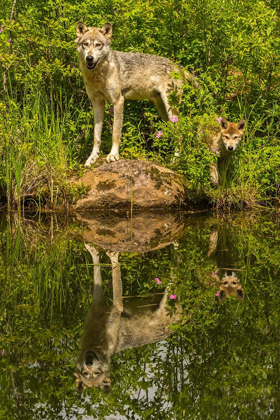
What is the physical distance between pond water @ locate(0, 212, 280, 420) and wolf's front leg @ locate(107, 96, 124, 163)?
2.44 m

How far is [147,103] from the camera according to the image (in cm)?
1152

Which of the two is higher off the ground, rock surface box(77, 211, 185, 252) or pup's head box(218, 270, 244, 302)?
pup's head box(218, 270, 244, 302)

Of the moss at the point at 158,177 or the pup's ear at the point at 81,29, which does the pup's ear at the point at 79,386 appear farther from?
the pup's ear at the point at 81,29

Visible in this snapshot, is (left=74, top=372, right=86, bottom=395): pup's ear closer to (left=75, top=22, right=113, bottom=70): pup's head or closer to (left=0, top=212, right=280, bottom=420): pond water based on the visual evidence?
(left=0, top=212, right=280, bottom=420): pond water

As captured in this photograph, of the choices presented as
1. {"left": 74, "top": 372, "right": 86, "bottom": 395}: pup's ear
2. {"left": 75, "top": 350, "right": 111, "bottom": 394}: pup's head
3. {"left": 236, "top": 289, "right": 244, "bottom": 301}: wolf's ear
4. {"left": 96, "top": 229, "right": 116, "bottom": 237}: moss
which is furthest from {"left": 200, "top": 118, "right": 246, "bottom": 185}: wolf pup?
{"left": 74, "top": 372, "right": 86, "bottom": 395}: pup's ear

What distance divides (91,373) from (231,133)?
6659mm

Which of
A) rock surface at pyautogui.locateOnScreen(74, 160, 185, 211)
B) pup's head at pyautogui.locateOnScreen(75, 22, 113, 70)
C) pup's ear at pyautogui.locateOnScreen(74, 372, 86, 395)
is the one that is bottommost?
rock surface at pyautogui.locateOnScreen(74, 160, 185, 211)

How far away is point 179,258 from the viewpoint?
21.8 feet

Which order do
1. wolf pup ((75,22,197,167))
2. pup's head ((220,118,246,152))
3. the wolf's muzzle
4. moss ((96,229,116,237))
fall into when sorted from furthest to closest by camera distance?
1. pup's head ((220,118,246,152))
2. wolf pup ((75,22,197,167))
3. the wolf's muzzle
4. moss ((96,229,116,237))

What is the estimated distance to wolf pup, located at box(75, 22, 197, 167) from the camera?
9.34 meters

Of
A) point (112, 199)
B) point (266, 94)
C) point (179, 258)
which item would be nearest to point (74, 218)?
point (112, 199)

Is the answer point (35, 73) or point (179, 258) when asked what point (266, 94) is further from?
point (179, 258)

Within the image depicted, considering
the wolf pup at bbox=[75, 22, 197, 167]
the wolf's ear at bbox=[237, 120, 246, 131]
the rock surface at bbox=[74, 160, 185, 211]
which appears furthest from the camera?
the rock surface at bbox=[74, 160, 185, 211]

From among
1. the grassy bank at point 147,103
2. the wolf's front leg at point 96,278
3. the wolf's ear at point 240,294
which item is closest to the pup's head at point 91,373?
the wolf's front leg at point 96,278
